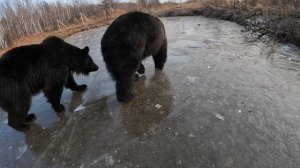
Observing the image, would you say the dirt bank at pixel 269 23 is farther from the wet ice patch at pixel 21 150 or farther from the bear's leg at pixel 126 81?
the wet ice patch at pixel 21 150

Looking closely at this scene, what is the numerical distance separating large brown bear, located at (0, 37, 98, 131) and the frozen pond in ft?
1.63

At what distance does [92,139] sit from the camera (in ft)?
16.3

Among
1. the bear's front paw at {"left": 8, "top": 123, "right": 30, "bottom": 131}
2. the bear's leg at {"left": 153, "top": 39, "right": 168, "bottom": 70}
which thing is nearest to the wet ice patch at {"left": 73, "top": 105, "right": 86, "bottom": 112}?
the bear's front paw at {"left": 8, "top": 123, "right": 30, "bottom": 131}

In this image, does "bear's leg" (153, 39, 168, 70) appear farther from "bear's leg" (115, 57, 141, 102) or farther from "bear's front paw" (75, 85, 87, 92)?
"bear's front paw" (75, 85, 87, 92)

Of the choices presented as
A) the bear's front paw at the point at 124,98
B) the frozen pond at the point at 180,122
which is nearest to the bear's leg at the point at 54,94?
the frozen pond at the point at 180,122

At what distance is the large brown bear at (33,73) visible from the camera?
503cm

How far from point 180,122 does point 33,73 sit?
2.90 m

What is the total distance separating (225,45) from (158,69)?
2.99 m

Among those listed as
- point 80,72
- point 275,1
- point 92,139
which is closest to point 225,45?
point 80,72

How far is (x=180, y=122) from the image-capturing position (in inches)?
197

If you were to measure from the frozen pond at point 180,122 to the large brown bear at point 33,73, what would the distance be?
496 mm

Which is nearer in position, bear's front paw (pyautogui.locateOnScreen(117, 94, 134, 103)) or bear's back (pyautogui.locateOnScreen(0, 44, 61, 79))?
bear's back (pyautogui.locateOnScreen(0, 44, 61, 79))

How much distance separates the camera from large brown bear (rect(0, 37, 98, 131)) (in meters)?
5.03

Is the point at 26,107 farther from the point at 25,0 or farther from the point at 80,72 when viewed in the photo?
the point at 25,0
